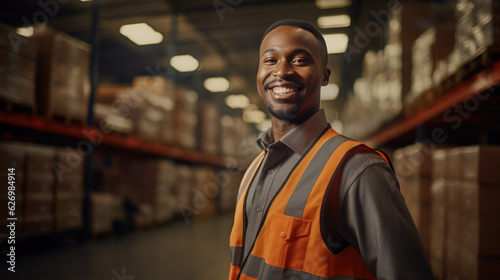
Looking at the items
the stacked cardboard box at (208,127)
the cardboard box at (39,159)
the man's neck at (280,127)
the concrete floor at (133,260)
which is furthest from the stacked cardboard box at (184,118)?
the man's neck at (280,127)

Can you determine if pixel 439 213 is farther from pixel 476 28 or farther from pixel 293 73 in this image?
pixel 293 73

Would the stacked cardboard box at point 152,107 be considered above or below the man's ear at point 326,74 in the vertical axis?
above

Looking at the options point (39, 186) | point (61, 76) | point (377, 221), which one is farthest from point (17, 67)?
point (377, 221)

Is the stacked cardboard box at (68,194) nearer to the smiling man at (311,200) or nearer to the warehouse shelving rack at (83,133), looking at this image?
the warehouse shelving rack at (83,133)

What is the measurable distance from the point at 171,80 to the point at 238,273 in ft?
24.2

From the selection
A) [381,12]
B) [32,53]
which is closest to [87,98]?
[32,53]

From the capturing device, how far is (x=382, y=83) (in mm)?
5570

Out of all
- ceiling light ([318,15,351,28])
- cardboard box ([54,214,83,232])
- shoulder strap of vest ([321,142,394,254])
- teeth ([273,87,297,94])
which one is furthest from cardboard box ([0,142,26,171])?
ceiling light ([318,15,351,28])

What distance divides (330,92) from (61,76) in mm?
14705

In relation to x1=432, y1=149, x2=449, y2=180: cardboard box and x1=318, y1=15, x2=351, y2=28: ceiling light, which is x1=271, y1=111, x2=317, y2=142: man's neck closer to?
x1=432, y1=149, x2=449, y2=180: cardboard box

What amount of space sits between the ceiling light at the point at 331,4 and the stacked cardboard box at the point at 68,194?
637cm

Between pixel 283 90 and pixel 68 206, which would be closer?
pixel 283 90

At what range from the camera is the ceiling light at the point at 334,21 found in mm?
8719

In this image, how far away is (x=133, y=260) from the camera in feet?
13.1
